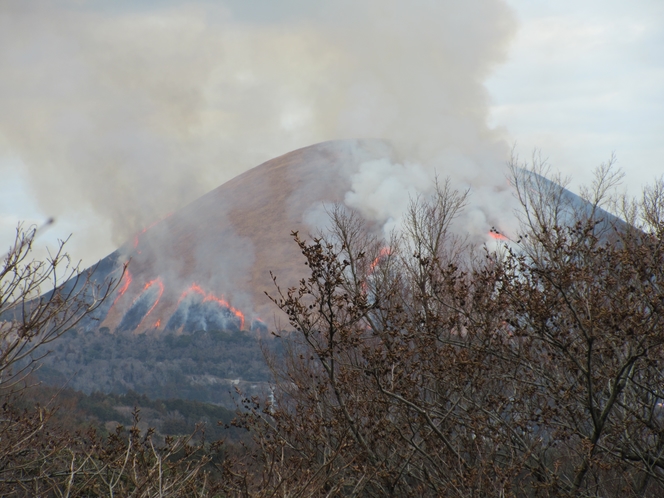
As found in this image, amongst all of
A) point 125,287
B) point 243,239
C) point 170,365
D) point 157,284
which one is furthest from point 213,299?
point 125,287

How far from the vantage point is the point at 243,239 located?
64.3 meters

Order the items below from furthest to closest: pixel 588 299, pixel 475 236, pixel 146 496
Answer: pixel 475 236 → pixel 588 299 → pixel 146 496

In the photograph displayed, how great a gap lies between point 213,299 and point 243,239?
6.78m

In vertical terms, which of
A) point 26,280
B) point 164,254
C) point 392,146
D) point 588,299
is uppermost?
point 392,146

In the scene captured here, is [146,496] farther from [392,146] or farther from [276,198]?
[276,198]

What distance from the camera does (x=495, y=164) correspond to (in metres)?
55.4

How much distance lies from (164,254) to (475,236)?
35949 millimetres

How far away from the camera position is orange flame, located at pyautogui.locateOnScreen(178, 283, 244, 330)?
61.3 metres

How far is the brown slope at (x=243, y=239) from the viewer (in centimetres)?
6062

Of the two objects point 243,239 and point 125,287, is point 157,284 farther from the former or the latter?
point 243,239

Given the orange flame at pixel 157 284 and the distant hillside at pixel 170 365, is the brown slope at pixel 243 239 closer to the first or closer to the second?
the orange flame at pixel 157 284

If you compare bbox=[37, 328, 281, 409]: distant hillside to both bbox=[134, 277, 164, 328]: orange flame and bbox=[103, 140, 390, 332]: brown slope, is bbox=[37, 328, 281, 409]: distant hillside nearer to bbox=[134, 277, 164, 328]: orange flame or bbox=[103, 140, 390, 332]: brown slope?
bbox=[103, 140, 390, 332]: brown slope

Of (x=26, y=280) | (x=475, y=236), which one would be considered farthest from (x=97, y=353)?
(x=26, y=280)

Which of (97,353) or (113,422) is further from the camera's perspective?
(97,353)
